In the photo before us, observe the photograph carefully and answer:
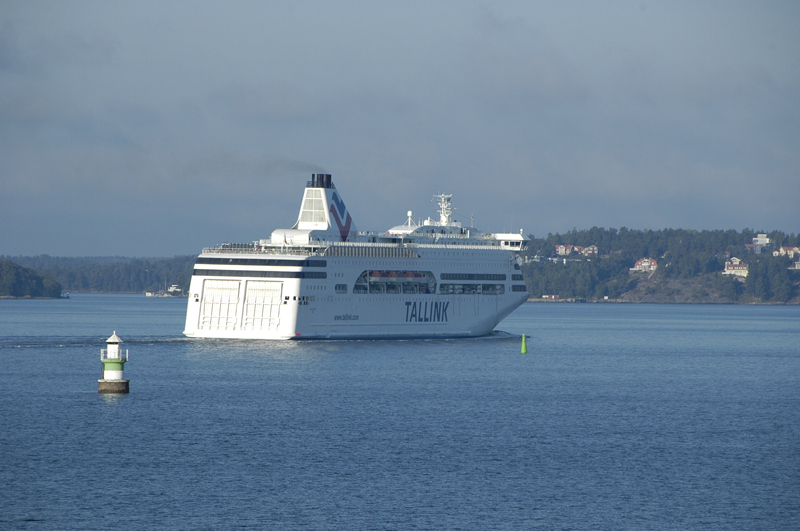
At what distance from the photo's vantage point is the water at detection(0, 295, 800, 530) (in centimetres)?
2880

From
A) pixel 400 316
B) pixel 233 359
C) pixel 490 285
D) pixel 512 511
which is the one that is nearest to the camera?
pixel 512 511

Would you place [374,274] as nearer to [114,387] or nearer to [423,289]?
[423,289]

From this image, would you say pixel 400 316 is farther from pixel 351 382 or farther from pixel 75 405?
pixel 75 405

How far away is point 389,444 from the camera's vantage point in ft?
122

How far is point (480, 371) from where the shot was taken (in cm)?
5981

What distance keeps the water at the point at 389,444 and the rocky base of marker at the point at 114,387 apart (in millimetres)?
863

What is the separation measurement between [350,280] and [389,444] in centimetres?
3285

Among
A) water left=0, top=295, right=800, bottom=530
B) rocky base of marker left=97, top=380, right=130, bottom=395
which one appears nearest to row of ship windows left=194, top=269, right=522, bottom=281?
water left=0, top=295, right=800, bottom=530

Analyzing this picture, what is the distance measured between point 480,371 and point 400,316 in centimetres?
1401

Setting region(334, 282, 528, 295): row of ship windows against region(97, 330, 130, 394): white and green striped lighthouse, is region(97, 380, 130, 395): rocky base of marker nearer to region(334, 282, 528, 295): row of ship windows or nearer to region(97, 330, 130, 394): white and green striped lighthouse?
region(97, 330, 130, 394): white and green striped lighthouse

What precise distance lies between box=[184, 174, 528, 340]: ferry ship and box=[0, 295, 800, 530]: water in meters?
3.81

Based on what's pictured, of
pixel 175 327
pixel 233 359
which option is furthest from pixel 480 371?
pixel 175 327

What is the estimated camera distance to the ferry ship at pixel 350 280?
66.8 metres

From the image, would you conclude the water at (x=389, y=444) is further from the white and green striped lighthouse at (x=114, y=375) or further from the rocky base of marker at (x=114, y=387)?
the white and green striped lighthouse at (x=114, y=375)
